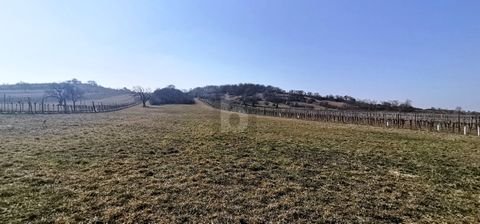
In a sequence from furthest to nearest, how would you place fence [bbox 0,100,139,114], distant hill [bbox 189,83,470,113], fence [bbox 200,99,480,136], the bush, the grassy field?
the bush, distant hill [bbox 189,83,470,113], fence [bbox 0,100,139,114], fence [bbox 200,99,480,136], the grassy field

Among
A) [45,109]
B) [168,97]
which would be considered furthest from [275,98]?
[45,109]

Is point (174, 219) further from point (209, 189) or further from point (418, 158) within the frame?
point (418, 158)

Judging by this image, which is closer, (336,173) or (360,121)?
(336,173)

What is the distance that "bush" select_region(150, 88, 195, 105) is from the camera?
125m

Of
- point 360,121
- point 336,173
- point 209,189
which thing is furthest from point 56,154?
point 360,121

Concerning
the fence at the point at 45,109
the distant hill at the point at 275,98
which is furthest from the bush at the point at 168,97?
the fence at the point at 45,109

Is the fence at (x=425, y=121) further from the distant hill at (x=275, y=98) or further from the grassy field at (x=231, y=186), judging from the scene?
the distant hill at (x=275, y=98)

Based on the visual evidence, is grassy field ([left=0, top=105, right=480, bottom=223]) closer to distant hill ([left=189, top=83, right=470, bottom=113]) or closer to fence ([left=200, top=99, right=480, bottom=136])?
fence ([left=200, top=99, right=480, bottom=136])

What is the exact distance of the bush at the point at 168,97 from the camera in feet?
409

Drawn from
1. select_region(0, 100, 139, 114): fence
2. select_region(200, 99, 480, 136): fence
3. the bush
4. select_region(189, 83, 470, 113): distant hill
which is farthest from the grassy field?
the bush

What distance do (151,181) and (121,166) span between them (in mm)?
2335

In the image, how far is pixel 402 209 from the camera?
20.9 ft

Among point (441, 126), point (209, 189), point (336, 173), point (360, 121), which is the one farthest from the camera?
point (360, 121)

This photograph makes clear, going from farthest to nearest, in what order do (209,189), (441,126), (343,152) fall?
(441,126)
(343,152)
(209,189)
